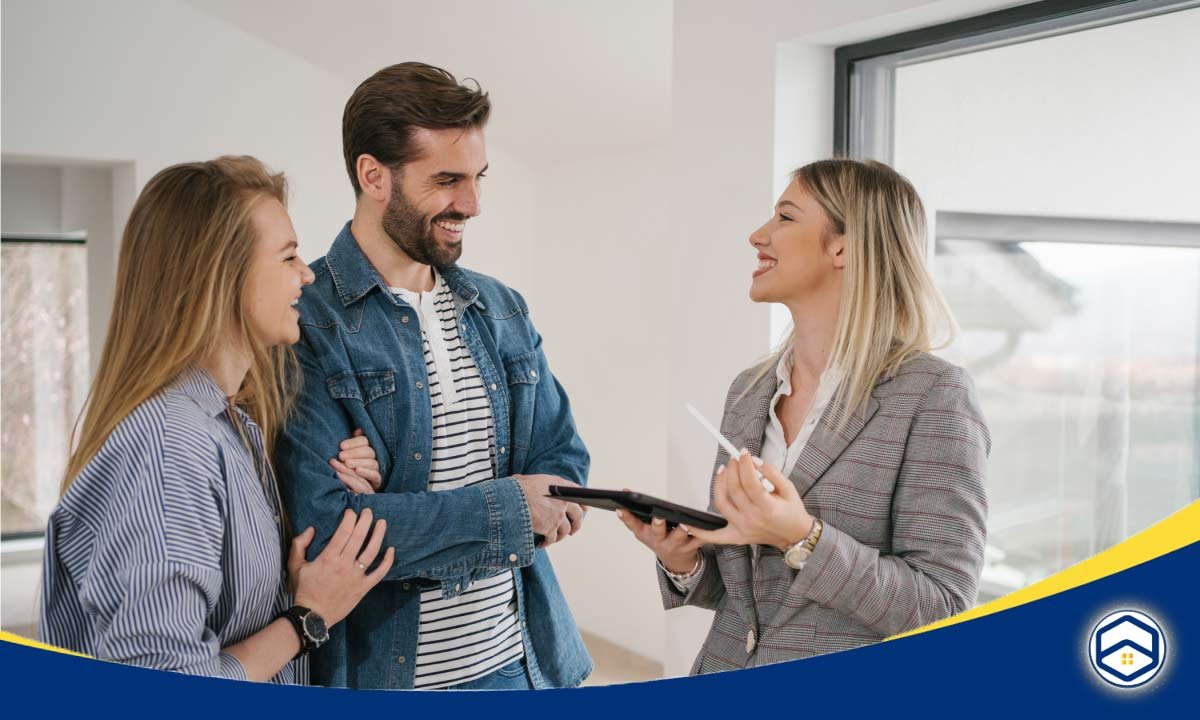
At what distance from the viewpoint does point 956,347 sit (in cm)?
152

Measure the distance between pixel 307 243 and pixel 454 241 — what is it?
341mm

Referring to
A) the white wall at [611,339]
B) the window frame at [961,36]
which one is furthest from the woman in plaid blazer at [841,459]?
the white wall at [611,339]

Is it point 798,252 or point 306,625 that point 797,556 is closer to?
point 798,252

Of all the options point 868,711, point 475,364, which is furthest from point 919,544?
point 475,364

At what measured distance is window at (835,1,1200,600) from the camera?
1.15m

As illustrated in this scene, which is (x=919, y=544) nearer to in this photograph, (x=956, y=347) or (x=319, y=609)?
(x=319, y=609)

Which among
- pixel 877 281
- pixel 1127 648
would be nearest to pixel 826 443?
pixel 877 281

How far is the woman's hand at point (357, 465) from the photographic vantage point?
933 millimetres

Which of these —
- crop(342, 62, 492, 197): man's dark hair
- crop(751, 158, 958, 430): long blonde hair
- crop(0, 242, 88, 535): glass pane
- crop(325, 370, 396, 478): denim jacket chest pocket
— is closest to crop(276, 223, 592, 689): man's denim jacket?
crop(325, 370, 396, 478): denim jacket chest pocket

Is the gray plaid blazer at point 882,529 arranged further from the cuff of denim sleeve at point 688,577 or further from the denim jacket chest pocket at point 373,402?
the denim jacket chest pocket at point 373,402

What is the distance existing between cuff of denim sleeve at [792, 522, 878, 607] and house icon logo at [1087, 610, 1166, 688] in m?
0.17

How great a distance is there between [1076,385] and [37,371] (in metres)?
3.18

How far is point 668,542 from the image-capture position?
0.91 m

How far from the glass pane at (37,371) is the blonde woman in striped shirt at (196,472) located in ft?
8.83
